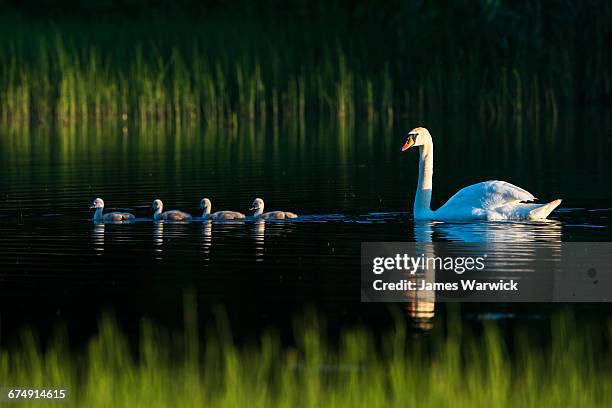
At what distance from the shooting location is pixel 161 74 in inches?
1380

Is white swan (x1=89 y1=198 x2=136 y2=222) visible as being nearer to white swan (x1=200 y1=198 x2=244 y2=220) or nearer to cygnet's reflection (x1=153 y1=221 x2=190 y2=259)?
cygnet's reflection (x1=153 y1=221 x2=190 y2=259)

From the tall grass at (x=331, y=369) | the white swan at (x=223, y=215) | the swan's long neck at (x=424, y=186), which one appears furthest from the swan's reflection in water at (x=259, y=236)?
the tall grass at (x=331, y=369)

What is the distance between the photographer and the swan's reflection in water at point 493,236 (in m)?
14.9

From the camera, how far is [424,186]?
18.9m

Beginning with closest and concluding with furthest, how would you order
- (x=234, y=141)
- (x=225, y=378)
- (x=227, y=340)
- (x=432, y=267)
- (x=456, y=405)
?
(x=456, y=405)
(x=225, y=378)
(x=227, y=340)
(x=432, y=267)
(x=234, y=141)

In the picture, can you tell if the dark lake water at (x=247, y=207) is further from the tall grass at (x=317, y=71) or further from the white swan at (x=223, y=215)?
the tall grass at (x=317, y=71)

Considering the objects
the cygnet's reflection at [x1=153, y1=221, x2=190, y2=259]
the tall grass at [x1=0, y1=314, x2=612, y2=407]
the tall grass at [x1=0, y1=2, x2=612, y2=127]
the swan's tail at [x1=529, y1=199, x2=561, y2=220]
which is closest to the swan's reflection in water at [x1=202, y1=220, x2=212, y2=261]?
the cygnet's reflection at [x1=153, y1=221, x2=190, y2=259]

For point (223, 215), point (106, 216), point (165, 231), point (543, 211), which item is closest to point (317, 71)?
point (223, 215)

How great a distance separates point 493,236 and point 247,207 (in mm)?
4557

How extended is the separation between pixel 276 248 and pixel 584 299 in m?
4.25

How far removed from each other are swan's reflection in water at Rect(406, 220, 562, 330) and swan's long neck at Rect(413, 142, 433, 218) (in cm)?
31

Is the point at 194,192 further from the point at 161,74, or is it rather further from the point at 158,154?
the point at 161,74

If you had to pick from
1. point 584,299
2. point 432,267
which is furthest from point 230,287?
point 584,299

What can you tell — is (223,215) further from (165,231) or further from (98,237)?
(98,237)
